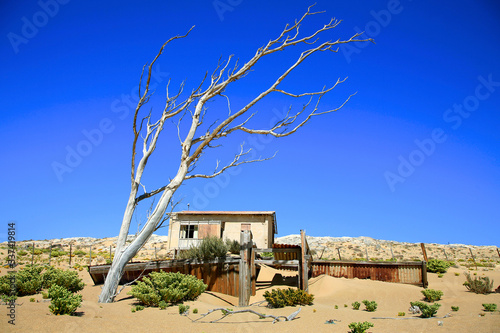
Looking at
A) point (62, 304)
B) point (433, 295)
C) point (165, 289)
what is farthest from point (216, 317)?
point (433, 295)

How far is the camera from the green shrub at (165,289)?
10.0 m

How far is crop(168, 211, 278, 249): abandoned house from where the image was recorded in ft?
101

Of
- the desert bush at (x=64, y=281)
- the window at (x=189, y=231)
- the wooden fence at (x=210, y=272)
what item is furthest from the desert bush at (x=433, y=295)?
the window at (x=189, y=231)

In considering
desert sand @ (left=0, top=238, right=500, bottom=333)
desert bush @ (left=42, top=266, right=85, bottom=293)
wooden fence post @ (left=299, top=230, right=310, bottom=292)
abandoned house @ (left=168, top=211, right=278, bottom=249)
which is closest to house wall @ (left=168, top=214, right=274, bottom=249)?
abandoned house @ (left=168, top=211, right=278, bottom=249)

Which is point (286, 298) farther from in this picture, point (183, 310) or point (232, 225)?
point (232, 225)

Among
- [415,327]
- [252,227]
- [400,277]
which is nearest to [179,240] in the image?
[252,227]

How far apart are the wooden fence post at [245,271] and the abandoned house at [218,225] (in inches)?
710

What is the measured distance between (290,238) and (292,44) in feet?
154

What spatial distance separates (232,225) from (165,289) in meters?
→ 21.6

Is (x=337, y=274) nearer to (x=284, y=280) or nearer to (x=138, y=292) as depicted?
(x=284, y=280)

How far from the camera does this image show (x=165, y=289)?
33.1ft

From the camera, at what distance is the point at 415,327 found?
27.2 feet

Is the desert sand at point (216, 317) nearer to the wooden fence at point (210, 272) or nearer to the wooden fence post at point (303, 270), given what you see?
the wooden fence at point (210, 272)

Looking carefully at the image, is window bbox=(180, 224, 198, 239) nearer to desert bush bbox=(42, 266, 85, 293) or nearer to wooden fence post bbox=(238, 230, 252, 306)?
wooden fence post bbox=(238, 230, 252, 306)
